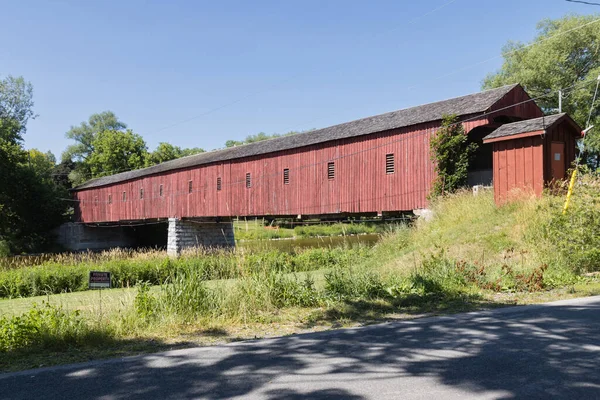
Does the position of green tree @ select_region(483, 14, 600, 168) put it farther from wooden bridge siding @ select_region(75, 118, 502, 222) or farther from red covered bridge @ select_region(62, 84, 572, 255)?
wooden bridge siding @ select_region(75, 118, 502, 222)

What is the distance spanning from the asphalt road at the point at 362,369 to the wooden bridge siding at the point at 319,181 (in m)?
8.98

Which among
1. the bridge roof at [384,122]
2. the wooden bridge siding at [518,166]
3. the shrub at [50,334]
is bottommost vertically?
the shrub at [50,334]

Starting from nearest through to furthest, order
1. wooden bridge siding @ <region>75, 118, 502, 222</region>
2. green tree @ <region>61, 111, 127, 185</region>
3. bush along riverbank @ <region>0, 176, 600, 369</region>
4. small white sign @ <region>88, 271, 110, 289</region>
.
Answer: bush along riverbank @ <region>0, 176, 600, 369</region> → small white sign @ <region>88, 271, 110, 289</region> → wooden bridge siding @ <region>75, 118, 502, 222</region> → green tree @ <region>61, 111, 127, 185</region>

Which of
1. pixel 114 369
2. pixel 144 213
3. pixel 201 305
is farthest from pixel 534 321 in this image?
pixel 144 213

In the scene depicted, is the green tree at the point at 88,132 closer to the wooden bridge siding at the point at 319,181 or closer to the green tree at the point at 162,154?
the green tree at the point at 162,154

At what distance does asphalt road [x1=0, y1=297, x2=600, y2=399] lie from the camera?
297 cm

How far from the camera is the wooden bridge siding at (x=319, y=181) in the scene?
1673 centimetres

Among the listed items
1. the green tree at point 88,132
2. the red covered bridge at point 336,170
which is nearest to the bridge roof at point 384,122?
the red covered bridge at point 336,170

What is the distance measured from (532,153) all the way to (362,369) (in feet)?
37.8

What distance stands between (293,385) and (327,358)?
23.0 inches

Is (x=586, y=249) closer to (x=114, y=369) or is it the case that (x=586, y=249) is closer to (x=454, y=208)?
(x=454, y=208)

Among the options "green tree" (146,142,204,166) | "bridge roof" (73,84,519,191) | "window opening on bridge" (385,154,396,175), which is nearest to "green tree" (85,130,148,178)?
"green tree" (146,142,204,166)

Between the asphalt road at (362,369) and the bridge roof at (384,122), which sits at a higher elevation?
the bridge roof at (384,122)

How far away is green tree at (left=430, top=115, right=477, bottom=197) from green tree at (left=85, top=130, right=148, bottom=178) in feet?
150
